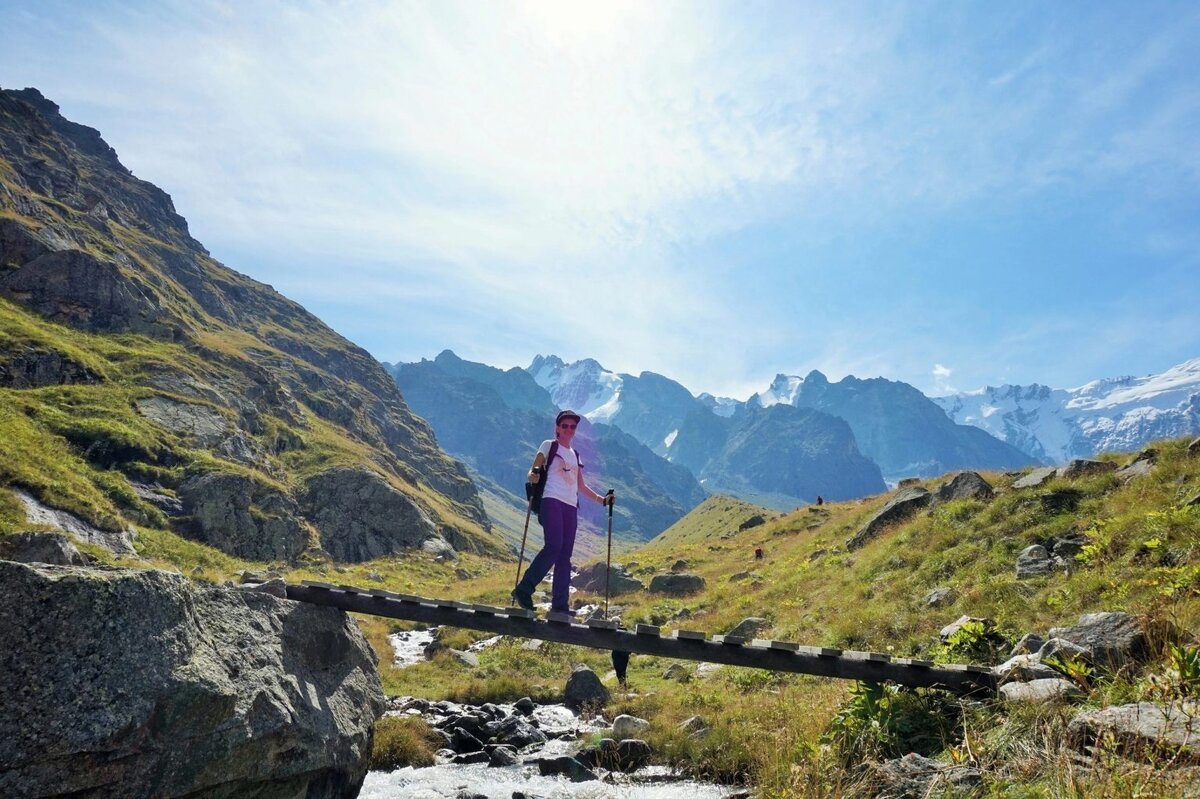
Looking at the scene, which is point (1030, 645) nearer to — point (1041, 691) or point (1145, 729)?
point (1041, 691)

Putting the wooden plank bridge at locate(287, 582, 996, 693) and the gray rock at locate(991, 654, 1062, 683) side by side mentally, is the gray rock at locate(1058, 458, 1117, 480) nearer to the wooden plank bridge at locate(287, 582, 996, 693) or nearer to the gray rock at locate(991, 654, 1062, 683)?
the wooden plank bridge at locate(287, 582, 996, 693)

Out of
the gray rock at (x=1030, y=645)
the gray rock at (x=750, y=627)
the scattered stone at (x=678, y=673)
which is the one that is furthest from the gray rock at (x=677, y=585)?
the gray rock at (x=1030, y=645)

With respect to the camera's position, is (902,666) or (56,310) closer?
(902,666)

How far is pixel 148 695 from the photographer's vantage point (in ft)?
22.1

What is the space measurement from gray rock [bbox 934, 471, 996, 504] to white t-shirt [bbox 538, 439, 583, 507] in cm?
1534

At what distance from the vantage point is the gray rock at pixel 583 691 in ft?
52.2

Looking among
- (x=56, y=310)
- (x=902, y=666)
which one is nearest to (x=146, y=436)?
(x=56, y=310)

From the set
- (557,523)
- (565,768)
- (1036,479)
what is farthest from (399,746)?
(1036,479)

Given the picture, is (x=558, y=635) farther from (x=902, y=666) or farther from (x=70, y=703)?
(x=70, y=703)

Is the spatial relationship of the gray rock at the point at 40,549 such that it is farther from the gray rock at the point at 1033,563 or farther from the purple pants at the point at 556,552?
the gray rock at the point at 1033,563

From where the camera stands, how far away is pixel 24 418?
56562 mm

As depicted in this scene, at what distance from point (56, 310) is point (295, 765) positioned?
370ft

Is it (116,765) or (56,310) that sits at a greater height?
(56,310)

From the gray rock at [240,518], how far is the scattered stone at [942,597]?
203 ft
